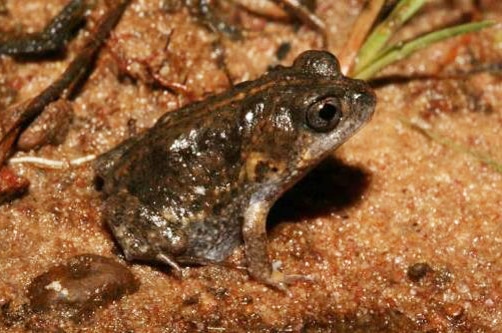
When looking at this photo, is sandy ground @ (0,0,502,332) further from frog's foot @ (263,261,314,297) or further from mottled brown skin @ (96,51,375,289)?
mottled brown skin @ (96,51,375,289)

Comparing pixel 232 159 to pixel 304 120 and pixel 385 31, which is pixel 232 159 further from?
pixel 385 31

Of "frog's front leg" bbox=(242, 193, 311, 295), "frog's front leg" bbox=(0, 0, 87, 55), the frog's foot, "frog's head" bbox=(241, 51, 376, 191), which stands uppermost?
"frog's head" bbox=(241, 51, 376, 191)

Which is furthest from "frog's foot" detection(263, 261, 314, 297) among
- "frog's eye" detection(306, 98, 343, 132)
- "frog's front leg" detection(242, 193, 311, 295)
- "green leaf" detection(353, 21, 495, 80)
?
"green leaf" detection(353, 21, 495, 80)


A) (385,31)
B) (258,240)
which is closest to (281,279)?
(258,240)

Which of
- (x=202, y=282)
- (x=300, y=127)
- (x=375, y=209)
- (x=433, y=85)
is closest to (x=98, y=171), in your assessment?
(x=202, y=282)

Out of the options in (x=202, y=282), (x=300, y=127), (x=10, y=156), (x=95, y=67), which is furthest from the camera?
(x=95, y=67)

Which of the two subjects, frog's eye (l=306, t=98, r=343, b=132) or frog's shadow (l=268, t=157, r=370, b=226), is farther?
frog's shadow (l=268, t=157, r=370, b=226)

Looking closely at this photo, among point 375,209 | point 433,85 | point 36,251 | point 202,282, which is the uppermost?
point 433,85

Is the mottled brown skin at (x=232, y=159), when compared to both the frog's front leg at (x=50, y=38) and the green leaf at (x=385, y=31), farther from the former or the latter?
the frog's front leg at (x=50, y=38)

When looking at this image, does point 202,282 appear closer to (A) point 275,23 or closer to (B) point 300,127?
(B) point 300,127
